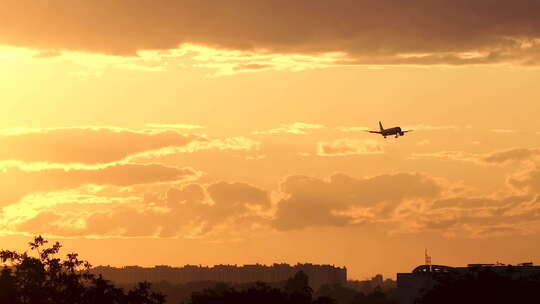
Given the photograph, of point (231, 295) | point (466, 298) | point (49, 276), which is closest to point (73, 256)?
point (49, 276)

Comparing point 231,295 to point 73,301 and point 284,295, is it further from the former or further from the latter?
point 73,301

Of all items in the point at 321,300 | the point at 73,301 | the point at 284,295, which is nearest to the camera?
the point at 73,301

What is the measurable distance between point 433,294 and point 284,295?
21.1 m

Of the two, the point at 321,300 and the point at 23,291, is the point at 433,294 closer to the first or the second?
the point at 321,300

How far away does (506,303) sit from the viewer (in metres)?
155

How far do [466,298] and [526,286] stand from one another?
293 inches

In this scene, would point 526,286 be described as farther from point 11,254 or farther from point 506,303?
point 11,254

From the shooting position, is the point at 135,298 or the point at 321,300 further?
the point at 321,300

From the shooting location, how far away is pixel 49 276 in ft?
437

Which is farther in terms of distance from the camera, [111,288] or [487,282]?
[487,282]

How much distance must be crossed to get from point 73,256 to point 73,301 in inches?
→ 178

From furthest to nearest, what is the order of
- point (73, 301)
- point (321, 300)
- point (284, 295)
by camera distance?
1. point (284, 295)
2. point (321, 300)
3. point (73, 301)

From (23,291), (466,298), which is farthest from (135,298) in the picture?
(466,298)

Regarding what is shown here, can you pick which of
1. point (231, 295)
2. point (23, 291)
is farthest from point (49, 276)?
point (231, 295)
